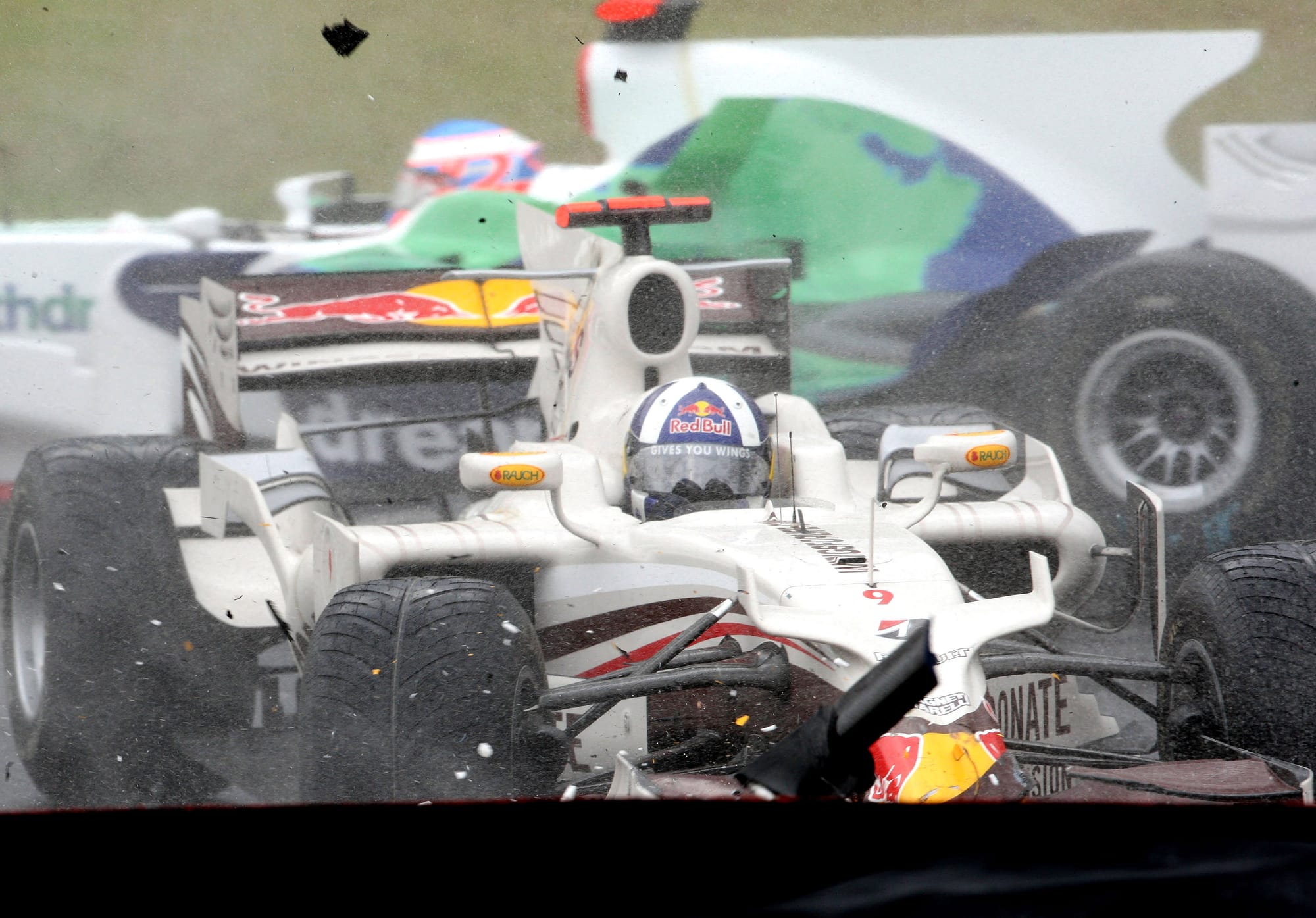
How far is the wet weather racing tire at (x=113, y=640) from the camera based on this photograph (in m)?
3.80

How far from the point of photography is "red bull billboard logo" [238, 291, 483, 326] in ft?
14.7

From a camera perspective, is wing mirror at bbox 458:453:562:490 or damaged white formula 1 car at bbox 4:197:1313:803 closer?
damaged white formula 1 car at bbox 4:197:1313:803

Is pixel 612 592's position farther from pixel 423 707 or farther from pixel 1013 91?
pixel 1013 91

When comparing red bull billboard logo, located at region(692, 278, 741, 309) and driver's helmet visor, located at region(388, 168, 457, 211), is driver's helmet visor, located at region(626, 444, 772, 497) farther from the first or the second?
driver's helmet visor, located at region(388, 168, 457, 211)

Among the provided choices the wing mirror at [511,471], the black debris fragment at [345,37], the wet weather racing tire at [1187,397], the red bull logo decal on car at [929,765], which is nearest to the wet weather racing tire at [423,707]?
the wing mirror at [511,471]

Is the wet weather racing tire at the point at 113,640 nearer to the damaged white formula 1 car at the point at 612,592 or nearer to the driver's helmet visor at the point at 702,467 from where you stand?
the damaged white formula 1 car at the point at 612,592

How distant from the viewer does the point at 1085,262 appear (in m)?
5.93

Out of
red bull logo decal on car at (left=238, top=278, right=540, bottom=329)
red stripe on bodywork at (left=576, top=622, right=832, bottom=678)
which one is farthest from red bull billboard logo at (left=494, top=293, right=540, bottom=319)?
red stripe on bodywork at (left=576, top=622, right=832, bottom=678)

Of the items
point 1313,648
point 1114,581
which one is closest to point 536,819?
point 1313,648

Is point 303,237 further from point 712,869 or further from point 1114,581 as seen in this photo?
point 712,869

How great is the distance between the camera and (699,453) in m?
3.23

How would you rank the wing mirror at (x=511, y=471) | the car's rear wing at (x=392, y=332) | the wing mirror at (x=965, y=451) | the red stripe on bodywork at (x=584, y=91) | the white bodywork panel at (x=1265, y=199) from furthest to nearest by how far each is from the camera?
the red stripe on bodywork at (x=584, y=91) → the white bodywork panel at (x=1265, y=199) → the car's rear wing at (x=392, y=332) → the wing mirror at (x=965, y=451) → the wing mirror at (x=511, y=471)

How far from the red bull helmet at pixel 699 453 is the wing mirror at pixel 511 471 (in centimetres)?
29

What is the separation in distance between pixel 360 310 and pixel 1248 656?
3027 millimetres
